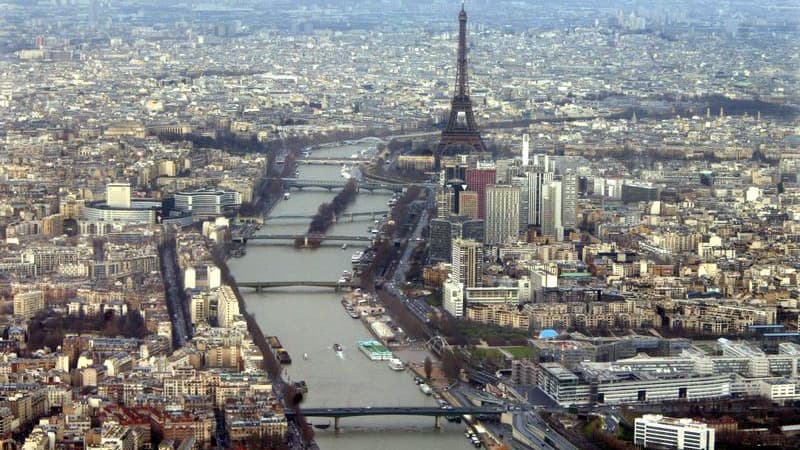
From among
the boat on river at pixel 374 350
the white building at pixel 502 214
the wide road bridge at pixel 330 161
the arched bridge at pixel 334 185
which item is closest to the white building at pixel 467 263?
the white building at pixel 502 214

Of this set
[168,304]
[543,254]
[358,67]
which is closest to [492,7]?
[358,67]

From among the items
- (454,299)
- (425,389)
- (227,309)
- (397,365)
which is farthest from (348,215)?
(425,389)

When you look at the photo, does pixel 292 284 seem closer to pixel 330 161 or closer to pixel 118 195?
pixel 118 195

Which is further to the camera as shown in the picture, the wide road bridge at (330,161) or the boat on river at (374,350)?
the wide road bridge at (330,161)

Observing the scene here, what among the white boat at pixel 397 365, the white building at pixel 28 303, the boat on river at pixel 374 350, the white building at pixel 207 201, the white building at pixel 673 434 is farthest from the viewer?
the white building at pixel 207 201

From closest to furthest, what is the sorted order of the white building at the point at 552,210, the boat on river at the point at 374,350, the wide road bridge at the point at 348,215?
the boat on river at the point at 374,350 < the white building at the point at 552,210 < the wide road bridge at the point at 348,215

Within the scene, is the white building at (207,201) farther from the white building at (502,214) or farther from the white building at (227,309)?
the white building at (227,309)

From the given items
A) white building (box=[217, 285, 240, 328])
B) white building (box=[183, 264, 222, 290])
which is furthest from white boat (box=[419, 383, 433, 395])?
white building (box=[183, 264, 222, 290])
